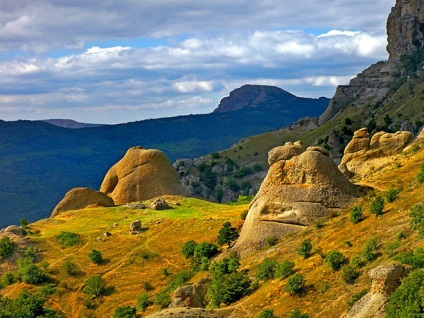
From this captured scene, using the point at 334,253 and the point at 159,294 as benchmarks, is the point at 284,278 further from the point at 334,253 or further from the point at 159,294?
the point at 159,294

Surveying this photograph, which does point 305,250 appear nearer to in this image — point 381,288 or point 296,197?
point 296,197

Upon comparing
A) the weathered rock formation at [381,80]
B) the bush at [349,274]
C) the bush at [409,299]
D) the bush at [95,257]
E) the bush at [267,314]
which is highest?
the weathered rock formation at [381,80]

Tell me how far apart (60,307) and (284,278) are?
21.8 metres

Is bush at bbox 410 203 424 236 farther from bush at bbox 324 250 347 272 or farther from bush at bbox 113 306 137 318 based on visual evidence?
bush at bbox 113 306 137 318

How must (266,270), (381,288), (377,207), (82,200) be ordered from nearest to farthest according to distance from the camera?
(381,288) < (266,270) < (377,207) < (82,200)

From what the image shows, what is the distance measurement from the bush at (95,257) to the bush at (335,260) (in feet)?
90.3

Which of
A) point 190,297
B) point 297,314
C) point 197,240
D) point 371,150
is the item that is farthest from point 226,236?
point 297,314

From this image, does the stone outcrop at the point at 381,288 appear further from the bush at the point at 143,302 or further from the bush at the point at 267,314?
the bush at the point at 143,302

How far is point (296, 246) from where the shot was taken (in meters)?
44.0

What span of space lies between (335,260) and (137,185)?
46073mm

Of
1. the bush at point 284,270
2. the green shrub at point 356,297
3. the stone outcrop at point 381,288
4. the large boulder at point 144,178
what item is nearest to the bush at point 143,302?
the bush at point 284,270

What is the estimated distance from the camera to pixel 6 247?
60.8m

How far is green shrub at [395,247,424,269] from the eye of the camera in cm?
2873

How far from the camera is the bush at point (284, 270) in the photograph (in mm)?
38594
